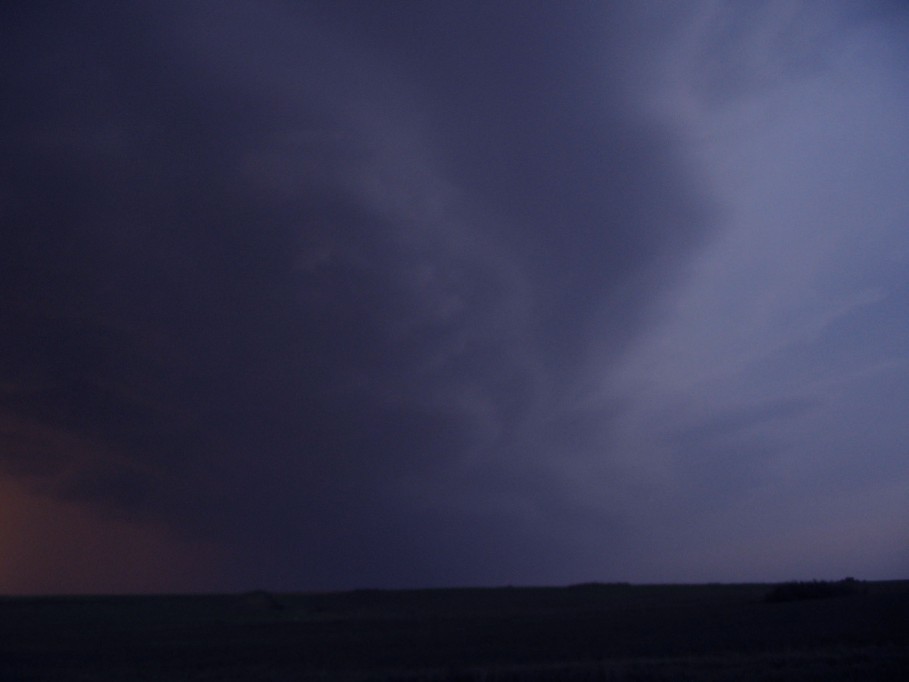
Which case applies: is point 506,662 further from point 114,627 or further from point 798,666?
point 114,627

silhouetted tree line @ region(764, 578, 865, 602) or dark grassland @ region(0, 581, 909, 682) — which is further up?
silhouetted tree line @ region(764, 578, 865, 602)

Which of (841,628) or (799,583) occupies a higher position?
(799,583)

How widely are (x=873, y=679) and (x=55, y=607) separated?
101 metres

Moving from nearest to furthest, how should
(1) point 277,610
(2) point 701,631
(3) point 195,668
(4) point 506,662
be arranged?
(4) point 506,662 → (3) point 195,668 → (2) point 701,631 → (1) point 277,610

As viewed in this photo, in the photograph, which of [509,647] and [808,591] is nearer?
[509,647]

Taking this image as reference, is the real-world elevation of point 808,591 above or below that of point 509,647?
above

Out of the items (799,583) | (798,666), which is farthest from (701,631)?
(799,583)

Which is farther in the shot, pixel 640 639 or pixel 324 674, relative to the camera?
pixel 640 639

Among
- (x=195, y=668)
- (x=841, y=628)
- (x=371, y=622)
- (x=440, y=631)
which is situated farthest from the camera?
(x=371, y=622)

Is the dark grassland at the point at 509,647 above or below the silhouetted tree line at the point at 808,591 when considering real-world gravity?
below

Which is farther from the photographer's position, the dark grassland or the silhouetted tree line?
the silhouetted tree line

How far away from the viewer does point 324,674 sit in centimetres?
3200

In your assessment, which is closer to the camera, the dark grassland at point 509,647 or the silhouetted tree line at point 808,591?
the dark grassland at point 509,647

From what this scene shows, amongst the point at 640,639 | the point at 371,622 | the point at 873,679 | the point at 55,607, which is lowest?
the point at 873,679
